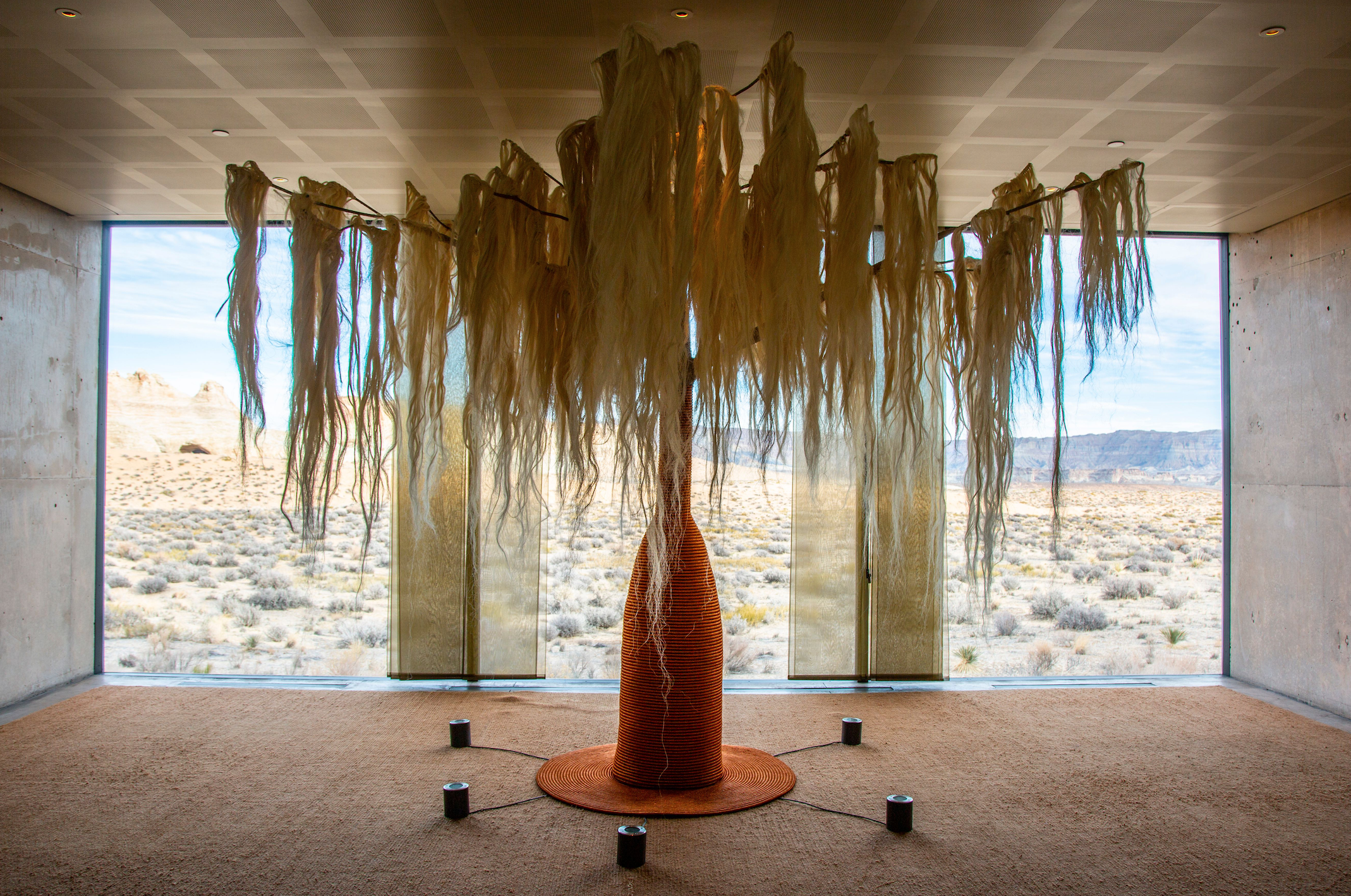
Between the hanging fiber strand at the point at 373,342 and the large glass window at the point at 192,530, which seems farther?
the large glass window at the point at 192,530

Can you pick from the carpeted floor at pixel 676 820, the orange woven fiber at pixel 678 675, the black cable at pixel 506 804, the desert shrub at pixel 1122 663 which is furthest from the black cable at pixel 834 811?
the desert shrub at pixel 1122 663

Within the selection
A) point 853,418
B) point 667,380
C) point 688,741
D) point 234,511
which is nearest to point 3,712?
point 234,511

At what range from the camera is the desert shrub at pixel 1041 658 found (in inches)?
201

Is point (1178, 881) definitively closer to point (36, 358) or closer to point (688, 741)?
point (688, 741)

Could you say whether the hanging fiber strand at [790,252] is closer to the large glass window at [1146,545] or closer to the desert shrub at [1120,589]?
the large glass window at [1146,545]

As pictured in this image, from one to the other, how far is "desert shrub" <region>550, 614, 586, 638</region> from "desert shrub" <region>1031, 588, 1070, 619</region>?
3.01 m

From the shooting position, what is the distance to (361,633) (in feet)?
17.0

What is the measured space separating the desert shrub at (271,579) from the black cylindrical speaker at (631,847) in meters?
3.99

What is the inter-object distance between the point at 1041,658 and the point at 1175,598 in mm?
1020

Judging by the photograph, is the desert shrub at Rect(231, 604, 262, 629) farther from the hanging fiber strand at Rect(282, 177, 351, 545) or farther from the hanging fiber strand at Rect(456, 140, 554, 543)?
the hanging fiber strand at Rect(456, 140, 554, 543)

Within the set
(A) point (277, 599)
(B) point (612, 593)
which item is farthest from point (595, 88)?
(A) point (277, 599)

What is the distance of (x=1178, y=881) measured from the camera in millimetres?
2326

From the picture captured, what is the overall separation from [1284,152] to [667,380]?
134 inches

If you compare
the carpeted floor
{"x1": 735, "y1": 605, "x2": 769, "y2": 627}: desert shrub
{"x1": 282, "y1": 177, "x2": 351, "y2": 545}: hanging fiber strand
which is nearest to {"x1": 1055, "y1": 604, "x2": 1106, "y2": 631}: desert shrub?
the carpeted floor
